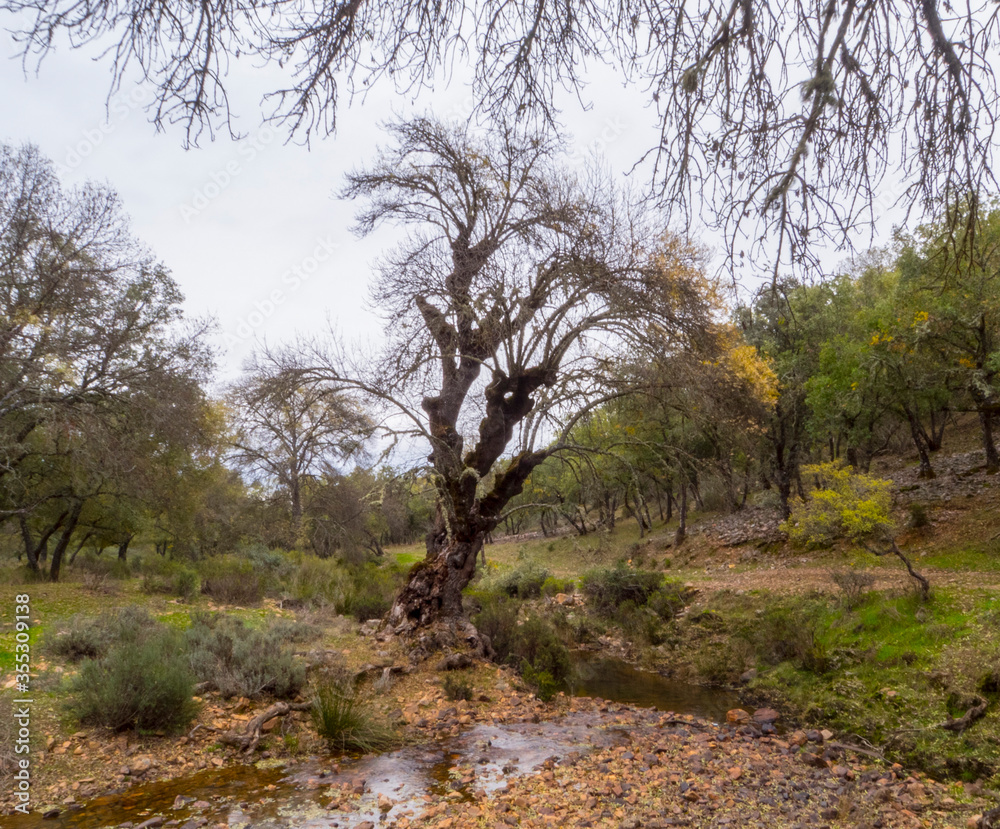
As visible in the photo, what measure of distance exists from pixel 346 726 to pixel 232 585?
373 inches

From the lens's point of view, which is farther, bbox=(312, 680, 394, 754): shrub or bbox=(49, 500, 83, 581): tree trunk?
bbox=(49, 500, 83, 581): tree trunk

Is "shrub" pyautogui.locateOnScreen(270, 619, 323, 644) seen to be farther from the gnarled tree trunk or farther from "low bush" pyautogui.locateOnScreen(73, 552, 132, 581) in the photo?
"low bush" pyautogui.locateOnScreen(73, 552, 132, 581)

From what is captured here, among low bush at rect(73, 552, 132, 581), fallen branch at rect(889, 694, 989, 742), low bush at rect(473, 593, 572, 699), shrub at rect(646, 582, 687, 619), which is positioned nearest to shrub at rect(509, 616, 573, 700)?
low bush at rect(473, 593, 572, 699)

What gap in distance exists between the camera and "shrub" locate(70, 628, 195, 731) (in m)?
5.44

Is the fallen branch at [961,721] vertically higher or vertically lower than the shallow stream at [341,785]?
lower

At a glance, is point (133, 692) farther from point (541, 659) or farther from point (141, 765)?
point (541, 659)

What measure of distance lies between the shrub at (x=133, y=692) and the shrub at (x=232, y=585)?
8.09 m

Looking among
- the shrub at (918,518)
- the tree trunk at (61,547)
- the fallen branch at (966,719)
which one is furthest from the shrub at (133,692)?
the shrub at (918,518)

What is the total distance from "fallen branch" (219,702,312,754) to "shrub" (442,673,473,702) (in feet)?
7.21

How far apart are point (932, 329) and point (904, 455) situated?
16.2 meters

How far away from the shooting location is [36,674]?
6273mm

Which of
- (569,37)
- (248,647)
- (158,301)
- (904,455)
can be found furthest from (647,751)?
(904,455)

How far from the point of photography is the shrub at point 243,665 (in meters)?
6.80

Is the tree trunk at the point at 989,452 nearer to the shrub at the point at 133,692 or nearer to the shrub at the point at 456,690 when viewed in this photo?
the shrub at the point at 456,690
